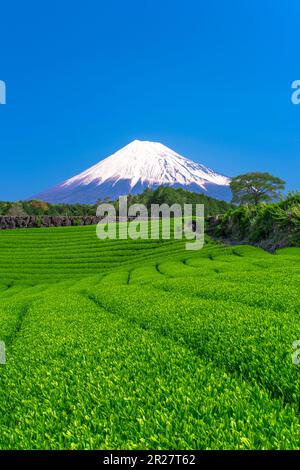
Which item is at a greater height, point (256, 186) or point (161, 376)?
point (256, 186)

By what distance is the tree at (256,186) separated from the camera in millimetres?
91375

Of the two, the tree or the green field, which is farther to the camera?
the tree

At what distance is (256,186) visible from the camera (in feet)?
302

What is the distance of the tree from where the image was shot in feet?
300
